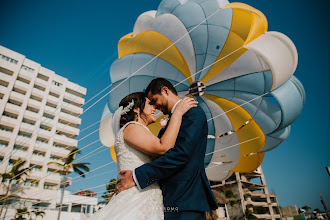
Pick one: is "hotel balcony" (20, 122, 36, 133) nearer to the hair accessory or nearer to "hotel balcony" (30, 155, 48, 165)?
"hotel balcony" (30, 155, 48, 165)

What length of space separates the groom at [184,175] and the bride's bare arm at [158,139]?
6cm

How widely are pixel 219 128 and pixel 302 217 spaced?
1990 inches

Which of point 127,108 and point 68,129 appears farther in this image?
point 68,129

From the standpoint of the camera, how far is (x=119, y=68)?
9.12m

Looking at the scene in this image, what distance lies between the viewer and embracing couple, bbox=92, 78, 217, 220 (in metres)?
1.77

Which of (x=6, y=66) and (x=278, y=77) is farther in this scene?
(x=6, y=66)

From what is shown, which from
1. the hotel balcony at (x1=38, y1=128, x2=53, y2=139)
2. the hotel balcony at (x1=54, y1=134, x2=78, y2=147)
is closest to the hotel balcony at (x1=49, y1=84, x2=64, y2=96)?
the hotel balcony at (x1=38, y1=128, x2=53, y2=139)

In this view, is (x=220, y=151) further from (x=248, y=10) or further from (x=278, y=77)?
(x=248, y=10)

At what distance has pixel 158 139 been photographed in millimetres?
2043

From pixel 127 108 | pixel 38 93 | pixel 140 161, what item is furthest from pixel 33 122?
pixel 140 161

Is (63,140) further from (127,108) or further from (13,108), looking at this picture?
(127,108)

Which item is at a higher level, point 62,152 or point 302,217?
point 62,152

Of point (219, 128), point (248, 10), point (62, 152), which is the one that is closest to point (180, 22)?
point (248, 10)

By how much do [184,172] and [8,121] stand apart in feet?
130
